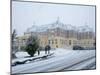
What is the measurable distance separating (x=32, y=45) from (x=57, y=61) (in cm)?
36

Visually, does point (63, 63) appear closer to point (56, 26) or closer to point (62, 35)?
point (62, 35)

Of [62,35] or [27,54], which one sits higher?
[62,35]

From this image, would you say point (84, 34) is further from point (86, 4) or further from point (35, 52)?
point (35, 52)

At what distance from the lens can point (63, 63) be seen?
2.36 meters

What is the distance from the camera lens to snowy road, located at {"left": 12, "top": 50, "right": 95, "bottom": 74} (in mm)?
2225

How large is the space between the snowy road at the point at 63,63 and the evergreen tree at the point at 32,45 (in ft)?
0.43

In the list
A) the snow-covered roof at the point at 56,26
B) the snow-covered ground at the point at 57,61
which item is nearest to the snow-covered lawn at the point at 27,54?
the snow-covered ground at the point at 57,61

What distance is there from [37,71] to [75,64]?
0.49 metres

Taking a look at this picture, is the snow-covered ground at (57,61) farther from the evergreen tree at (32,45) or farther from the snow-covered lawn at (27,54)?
the evergreen tree at (32,45)

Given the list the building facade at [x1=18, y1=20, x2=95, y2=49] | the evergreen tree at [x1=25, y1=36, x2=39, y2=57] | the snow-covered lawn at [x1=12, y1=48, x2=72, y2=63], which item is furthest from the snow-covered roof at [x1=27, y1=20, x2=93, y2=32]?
the snow-covered lawn at [x1=12, y1=48, x2=72, y2=63]

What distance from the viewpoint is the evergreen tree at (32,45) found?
2237mm

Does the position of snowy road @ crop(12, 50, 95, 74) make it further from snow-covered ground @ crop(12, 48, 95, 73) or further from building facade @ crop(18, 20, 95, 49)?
building facade @ crop(18, 20, 95, 49)

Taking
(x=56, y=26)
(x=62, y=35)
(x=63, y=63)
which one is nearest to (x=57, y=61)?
(x=63, y=63)

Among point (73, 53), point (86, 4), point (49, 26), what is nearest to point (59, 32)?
point (49, 26)
